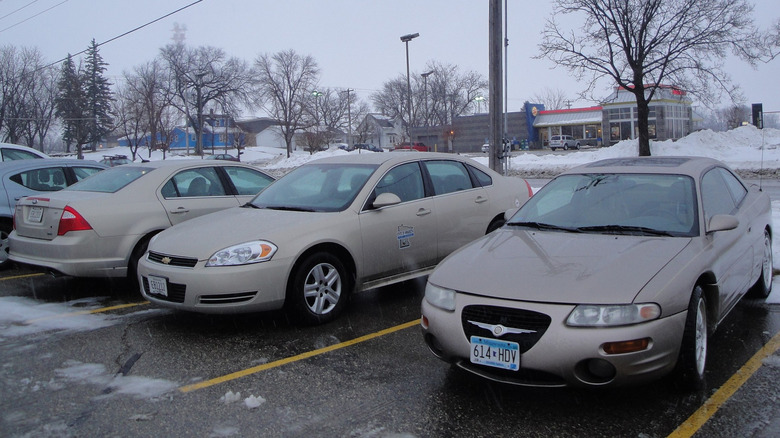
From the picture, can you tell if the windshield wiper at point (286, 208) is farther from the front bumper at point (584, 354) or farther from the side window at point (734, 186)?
the side window at point (734, 186)

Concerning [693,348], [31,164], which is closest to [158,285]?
[693,348]

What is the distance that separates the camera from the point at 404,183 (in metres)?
6.30

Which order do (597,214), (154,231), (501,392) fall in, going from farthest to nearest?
(154,231), (597,214), (501,392)

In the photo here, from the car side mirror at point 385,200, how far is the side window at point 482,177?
5.58 feet

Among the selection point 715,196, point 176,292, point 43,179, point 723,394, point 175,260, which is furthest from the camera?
point 43,179

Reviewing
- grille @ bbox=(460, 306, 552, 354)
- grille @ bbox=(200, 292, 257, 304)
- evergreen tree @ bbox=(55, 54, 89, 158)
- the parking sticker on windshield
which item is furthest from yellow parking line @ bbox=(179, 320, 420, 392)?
evergreen tree @ bbox=(55, 54, 89, 158)

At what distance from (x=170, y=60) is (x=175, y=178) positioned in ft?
232

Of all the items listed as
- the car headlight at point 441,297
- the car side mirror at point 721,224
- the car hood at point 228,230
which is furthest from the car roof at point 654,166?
the car hood at point 228,230

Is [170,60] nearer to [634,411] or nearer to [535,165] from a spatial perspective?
[535,165]

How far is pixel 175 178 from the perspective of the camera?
286 inches

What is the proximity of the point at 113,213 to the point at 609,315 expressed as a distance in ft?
17.3

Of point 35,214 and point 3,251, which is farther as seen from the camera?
point 3,251

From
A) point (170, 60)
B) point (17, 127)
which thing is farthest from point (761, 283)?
point (170, 60)

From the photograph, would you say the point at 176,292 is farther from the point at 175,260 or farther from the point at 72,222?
the point at 72,222
